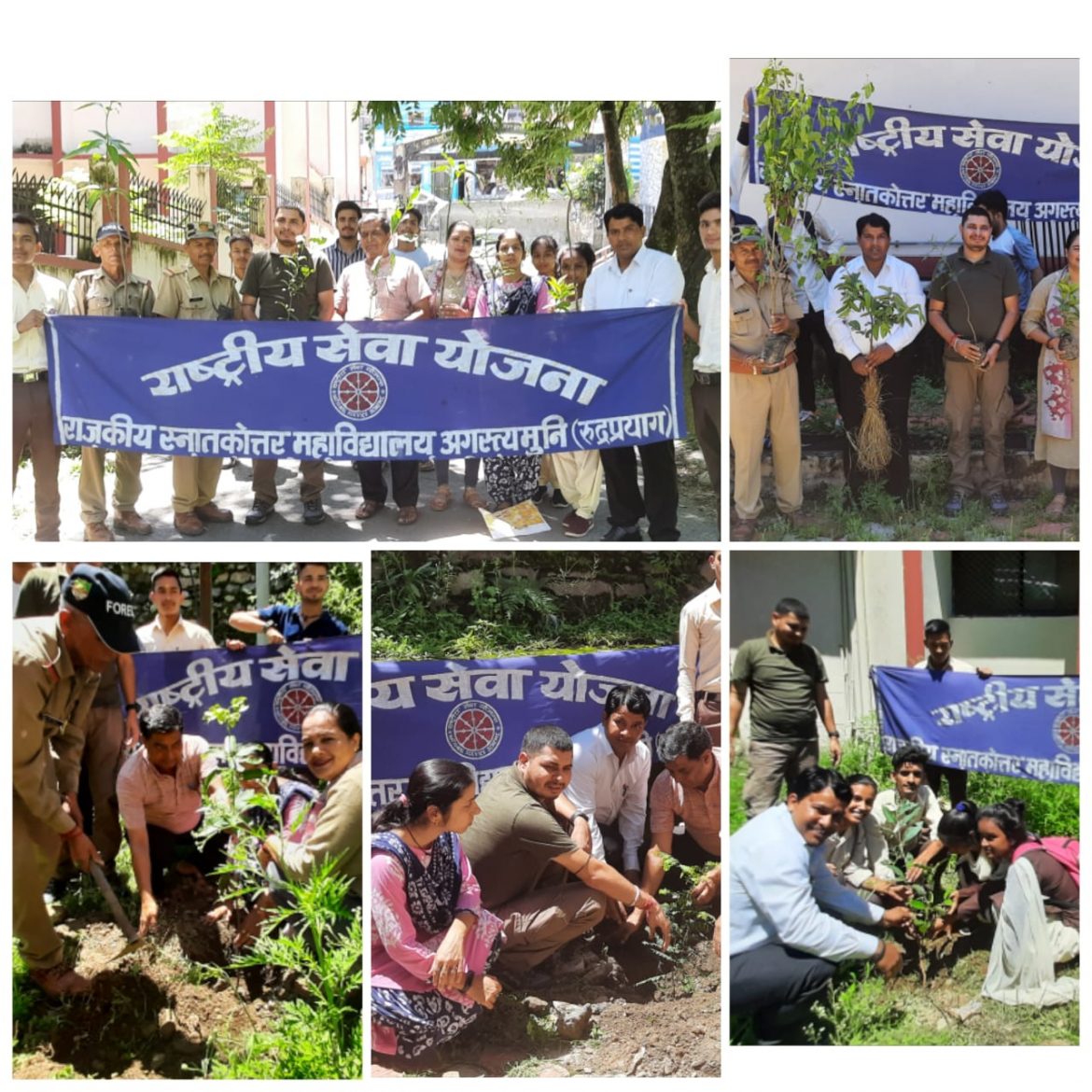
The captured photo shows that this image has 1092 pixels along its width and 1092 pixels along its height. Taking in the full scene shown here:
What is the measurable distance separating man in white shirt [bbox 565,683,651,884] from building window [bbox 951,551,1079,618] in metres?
1.31

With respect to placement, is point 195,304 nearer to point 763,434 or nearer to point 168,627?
point 168,627

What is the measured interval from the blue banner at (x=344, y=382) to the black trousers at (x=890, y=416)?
0.84 metres

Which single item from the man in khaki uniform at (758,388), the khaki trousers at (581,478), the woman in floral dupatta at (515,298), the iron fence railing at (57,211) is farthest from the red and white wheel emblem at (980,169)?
the iron fence railing at (57,211)

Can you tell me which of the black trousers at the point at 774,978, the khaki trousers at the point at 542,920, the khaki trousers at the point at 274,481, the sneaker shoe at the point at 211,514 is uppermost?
the khaki trousers at the point at 274,481

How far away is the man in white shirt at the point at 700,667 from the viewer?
503 centimetres

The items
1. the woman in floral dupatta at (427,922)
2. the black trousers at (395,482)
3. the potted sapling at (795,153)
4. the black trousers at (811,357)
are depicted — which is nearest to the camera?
the woman in floral dupatta at (427,922)

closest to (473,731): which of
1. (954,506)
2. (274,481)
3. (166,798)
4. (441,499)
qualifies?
(441,499)

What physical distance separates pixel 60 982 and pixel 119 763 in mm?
844

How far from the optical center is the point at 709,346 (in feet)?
17.3

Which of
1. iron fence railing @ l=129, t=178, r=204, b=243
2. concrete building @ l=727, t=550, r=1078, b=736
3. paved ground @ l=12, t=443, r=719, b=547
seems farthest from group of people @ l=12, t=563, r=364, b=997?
concrete building @ l=727, t=550, r=1078, b=736

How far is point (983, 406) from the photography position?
17.7 feet

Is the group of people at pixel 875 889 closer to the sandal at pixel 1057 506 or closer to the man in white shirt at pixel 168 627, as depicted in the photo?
the sandal at pixel 1057 506

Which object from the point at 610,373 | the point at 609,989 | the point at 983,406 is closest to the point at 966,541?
the point at 983,406

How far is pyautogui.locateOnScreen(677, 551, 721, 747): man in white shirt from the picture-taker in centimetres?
503
